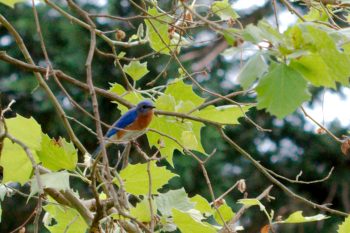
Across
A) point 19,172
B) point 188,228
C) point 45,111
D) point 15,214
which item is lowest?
point 15,214

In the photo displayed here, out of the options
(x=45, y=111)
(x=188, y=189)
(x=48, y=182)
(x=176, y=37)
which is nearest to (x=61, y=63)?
(x=45, y=111)

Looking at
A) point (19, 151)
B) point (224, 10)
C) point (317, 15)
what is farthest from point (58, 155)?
point (317, 15)

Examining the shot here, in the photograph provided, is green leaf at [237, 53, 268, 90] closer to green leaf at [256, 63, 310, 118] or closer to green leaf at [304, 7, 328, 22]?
green leaf at [256, 63, 310, 118]

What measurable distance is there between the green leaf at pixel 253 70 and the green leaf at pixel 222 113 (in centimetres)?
60

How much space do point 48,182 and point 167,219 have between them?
1.16 ft

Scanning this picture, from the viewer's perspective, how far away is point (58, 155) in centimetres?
166

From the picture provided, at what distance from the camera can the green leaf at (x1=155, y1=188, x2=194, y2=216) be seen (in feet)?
5.87

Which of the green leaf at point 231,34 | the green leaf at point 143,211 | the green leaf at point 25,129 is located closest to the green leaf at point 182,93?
the green leaf at point 143,211

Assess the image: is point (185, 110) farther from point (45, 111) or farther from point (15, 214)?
point (15, 214)

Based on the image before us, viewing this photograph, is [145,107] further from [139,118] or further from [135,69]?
[135,69]

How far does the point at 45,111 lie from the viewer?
23.1 ft

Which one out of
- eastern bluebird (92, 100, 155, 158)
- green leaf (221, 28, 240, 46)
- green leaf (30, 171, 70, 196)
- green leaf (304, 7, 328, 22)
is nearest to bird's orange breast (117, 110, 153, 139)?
eastern bluebird (92, 100, 155, 158)

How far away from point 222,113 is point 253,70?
0.64m

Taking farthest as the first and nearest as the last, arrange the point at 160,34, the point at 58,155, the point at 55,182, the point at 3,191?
the point at 160,34
the point at 3,191
the point at 58,155
the point at 55,182
